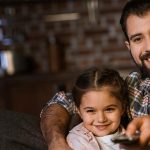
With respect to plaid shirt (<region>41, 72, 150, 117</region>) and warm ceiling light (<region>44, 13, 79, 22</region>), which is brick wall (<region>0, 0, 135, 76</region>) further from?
plaid shirt (<region>41, 72, 150, 117</region>)

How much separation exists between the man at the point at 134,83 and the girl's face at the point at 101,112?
109 millimetres

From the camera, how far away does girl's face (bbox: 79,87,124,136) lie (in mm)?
1362

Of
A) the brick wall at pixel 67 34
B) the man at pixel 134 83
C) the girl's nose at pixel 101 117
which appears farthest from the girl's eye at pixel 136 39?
the brick wall at pixel 67 34

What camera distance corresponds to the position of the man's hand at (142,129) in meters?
1.04

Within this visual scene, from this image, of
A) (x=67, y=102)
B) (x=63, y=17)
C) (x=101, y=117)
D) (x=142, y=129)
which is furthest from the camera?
(x=63, y=17)

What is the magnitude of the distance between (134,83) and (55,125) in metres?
0.35

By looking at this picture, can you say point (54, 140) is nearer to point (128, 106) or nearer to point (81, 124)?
point (81, 124)

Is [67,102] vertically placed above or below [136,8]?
below

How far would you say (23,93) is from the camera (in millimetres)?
3422

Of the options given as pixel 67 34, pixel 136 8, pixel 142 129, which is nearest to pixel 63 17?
pixel 67 34

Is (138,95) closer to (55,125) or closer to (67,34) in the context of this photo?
(55,125)

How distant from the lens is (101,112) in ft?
4.47

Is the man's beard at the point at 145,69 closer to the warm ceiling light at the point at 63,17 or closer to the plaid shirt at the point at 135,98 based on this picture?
the plaid shirt at the point at 135,98

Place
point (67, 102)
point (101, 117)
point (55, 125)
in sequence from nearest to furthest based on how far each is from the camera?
1. point (101, 117)
2. point (55, 125)
3. point (67, 102)
